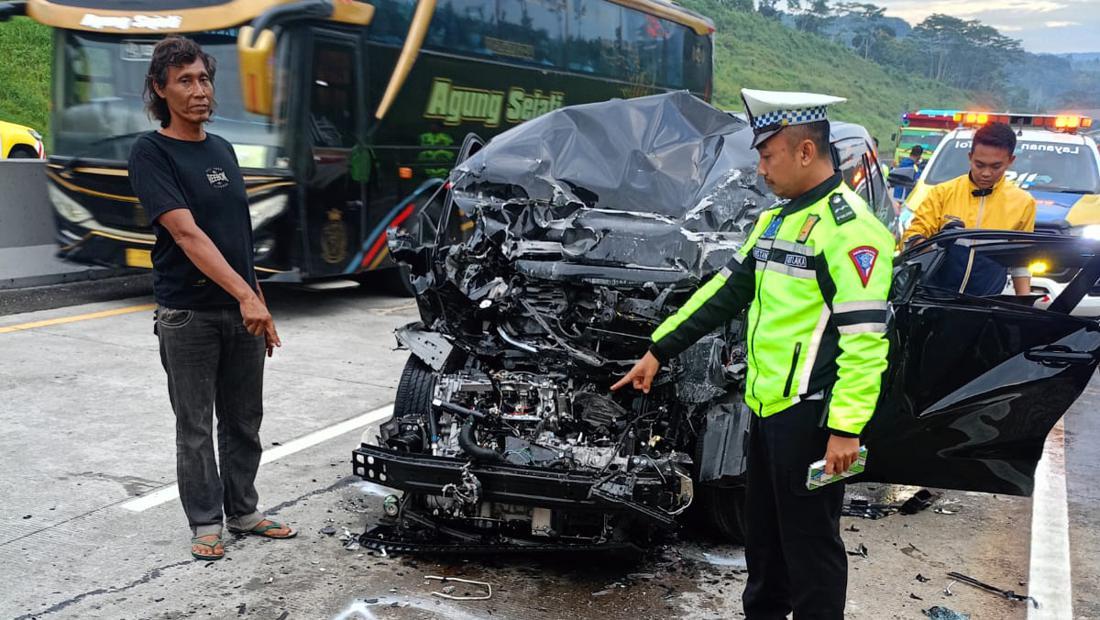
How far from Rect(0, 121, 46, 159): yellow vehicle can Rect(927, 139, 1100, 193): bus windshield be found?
14.5 meters

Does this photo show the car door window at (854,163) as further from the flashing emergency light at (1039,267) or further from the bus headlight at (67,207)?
the bus headlight at (67,207)

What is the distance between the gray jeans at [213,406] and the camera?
3936mm

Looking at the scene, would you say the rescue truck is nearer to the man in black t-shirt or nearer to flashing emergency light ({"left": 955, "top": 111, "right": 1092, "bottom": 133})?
flashing emergency light ({"left": 955, "top": 111, "right": 1092, "bottom": 133})

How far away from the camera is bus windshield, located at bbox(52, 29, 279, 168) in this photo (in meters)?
8.66

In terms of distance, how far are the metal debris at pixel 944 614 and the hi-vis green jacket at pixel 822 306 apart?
1.49 m

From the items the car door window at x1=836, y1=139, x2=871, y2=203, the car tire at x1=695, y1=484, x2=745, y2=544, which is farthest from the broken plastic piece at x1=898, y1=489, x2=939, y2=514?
the car door window at x1=836, y1=139, x2=871, y2=203

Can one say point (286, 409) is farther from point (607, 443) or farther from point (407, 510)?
point (607, 443)

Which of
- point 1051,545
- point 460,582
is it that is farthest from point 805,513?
point 1051,545

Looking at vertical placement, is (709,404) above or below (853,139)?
below

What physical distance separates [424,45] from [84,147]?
351cm

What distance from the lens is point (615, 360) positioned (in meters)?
4.23

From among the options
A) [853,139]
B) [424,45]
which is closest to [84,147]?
[424,45]

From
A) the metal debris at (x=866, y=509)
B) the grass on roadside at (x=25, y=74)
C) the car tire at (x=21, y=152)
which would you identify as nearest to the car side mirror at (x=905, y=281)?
the metal debris at (x=866, y=509)

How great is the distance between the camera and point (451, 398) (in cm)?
430
